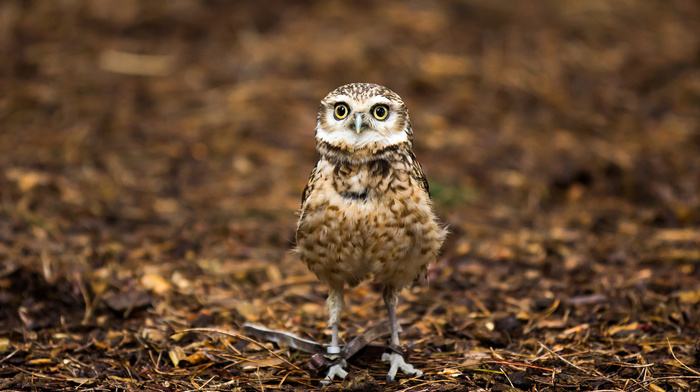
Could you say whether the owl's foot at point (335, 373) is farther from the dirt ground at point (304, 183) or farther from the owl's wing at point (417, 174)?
the owl's wing at point (417, 174)

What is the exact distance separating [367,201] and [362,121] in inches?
16.2

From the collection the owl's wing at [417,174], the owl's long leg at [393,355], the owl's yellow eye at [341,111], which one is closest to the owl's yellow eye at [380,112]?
the owl's yellow eye at [341,111]

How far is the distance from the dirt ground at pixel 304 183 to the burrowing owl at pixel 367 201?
1.96ft

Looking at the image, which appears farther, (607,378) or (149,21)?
(149,21)

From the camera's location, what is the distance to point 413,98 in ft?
28.0

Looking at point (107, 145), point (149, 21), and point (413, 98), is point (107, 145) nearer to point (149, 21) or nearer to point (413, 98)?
point (149, 21)

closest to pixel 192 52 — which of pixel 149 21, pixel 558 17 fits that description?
pixel 149 21

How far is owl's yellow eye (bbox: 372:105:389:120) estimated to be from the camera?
3826 mm

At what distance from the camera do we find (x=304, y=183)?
286 inches

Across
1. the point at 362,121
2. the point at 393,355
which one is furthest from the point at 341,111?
the point at 393,355

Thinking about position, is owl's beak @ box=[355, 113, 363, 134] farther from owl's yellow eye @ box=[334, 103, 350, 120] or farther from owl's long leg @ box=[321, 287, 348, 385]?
owl's long leg @ box=[321, 287, 348, 385]

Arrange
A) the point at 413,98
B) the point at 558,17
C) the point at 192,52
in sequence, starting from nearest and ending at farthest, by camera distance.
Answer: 1. the point at 413,98
2. the point at 192,52
3. the point at 558,17

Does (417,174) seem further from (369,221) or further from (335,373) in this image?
(335,373)

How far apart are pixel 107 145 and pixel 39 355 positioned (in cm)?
394
